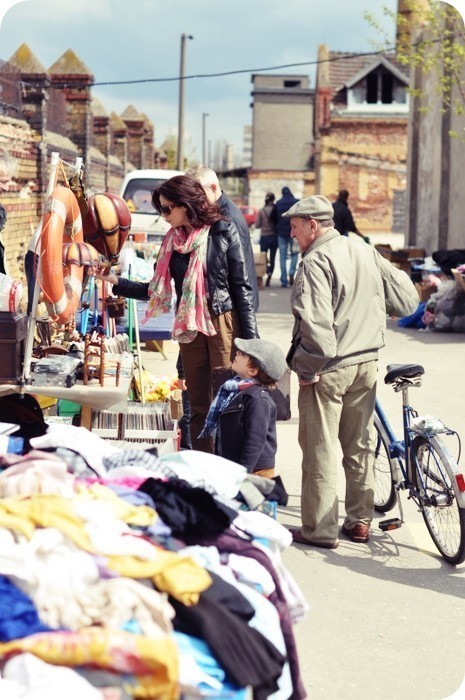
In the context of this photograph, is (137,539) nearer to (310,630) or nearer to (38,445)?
(38,445)

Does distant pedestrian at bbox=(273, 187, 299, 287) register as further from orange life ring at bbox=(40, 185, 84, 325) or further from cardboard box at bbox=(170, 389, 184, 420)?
orange life ring at bbox=(40, 185, 84, 325)

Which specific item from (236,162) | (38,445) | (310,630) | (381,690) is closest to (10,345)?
(38,445)

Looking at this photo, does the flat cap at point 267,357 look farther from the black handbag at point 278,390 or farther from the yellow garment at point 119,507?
the yellow garment at point 119,507

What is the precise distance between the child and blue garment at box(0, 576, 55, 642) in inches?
90.7

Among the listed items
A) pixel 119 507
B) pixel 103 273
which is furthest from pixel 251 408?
pixel 119 507

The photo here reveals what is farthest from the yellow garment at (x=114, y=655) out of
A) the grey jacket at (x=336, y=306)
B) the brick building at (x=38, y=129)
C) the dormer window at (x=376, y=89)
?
the dormer window at (x=376, y=89)

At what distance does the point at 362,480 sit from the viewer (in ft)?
20.4

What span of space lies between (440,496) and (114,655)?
3273mm


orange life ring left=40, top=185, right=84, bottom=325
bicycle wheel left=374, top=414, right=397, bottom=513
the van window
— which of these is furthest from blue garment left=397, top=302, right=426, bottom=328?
orange life ring left=40, top=185, right=84, bottom=325

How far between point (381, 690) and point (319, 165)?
54213 mm

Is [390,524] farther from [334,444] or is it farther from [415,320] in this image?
[415,320]

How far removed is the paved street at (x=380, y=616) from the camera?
4398mm

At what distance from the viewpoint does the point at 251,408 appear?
5.34m

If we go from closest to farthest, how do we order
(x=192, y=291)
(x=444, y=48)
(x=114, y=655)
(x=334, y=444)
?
(x=114, y=655), (x=334, y=444), (x=192, y=291), (x=444, y=48)
